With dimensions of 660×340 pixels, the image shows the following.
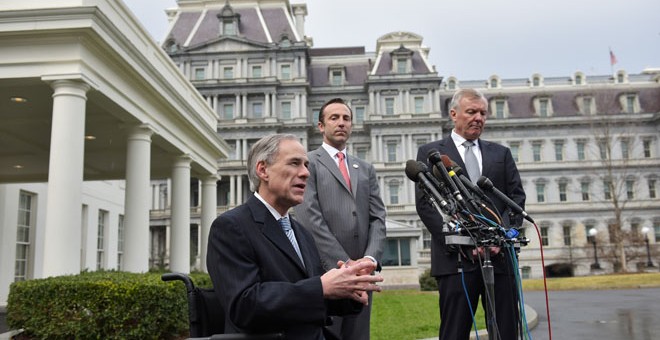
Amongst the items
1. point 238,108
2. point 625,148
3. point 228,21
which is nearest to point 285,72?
point 238,108

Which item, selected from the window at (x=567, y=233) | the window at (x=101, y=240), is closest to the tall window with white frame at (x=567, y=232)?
the window at (x=567, y=233)

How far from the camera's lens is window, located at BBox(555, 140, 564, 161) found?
5584 cm

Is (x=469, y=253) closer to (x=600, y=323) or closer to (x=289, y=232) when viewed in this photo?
(x=289, y=232)

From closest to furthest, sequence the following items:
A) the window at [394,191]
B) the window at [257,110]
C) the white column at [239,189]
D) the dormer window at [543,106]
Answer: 1. the white column at [239,189]
2. the window at [394,191]
3. the window at [257,110]
4. the dormer window at [543,106]

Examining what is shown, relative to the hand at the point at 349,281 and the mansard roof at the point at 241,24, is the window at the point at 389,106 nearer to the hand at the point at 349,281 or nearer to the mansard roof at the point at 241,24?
the mansard roof at the point at 241,24

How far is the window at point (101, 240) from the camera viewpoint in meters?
23.0

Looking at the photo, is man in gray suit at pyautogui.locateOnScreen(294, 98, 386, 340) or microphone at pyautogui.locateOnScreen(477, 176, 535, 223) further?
man in gray suit at pyautogui.locateOnScreen(294, 98, 386, 340)

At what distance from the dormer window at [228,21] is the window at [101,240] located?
33029 millimetres

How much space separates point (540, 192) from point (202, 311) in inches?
2256

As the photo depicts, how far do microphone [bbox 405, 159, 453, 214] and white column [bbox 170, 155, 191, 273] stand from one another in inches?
589

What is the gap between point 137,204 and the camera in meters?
13.1

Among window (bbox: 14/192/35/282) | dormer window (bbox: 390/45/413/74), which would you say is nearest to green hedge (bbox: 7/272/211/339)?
window (bbox: 14/192/35/282)

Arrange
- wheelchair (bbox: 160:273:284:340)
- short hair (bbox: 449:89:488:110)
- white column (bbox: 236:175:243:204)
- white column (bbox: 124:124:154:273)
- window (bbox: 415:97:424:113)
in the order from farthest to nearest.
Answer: window (bbox: 415:97:424:113) < white column (bbox: 236:175:243:204) < white column (bbox: 124:124:154:273) < short hair (bbox: 449:89:488:110) < wheelchair (bbox: 160:273:284:340)

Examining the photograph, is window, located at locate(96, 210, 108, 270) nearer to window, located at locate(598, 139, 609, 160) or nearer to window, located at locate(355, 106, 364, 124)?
window, located at locate(355, 106, 364, 124)
